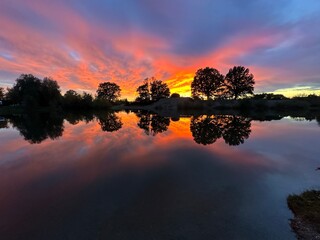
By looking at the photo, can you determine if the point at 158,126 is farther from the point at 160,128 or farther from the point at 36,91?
the point at 36,91

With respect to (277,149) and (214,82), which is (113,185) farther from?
(214,82)

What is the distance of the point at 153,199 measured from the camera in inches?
347

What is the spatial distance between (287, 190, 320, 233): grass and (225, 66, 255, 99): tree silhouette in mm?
96440

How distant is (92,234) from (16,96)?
110766mm

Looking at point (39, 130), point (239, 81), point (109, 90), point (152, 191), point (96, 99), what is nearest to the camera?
point (152, 191)

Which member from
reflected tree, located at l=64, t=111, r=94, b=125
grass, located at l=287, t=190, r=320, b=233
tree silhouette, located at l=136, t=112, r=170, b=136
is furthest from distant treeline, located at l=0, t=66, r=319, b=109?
grass, located at l=287, t=190, r=320, b=233

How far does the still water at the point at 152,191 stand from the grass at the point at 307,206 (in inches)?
12.8

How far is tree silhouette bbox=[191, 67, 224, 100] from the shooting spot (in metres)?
101

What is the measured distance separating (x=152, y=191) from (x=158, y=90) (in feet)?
436

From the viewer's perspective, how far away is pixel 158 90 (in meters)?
141

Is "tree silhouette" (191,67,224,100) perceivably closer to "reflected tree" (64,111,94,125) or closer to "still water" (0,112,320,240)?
"reflected tree" (64,111,94,125)

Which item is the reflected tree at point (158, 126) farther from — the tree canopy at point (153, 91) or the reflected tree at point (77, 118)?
the tree canopy at point (153, 91)

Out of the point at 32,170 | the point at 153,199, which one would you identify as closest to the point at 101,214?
the point at 153,199

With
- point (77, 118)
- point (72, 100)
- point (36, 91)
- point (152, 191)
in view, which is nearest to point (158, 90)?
point (72, 100)
